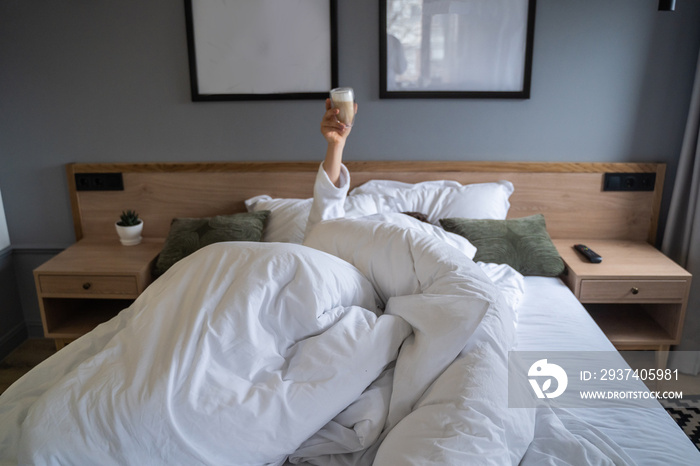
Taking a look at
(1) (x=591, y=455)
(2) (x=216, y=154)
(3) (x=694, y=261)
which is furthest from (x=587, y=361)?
(2) (x=216, y=154)

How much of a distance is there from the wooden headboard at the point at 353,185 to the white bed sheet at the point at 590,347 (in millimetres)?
562

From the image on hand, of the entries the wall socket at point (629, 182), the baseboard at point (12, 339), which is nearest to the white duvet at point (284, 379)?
the wall socket at point (629, 182)

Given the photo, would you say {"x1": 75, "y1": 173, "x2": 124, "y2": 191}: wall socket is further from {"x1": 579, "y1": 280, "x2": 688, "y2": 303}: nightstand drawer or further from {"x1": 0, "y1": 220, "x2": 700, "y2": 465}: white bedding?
{"x1": 579, "y1": 280, "x2": 688, "y2": 303}: nightstand drawer

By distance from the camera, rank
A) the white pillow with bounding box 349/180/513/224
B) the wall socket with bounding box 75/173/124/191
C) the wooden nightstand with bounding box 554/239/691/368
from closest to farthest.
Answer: the wooden nightstand with bounding box 554/239/691/368 → the white pillow with bounding box 349/180/513/224 → the wall socket with bounding box 75/173/124/191

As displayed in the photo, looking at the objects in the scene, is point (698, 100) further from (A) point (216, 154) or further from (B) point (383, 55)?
Answer: (A) point (216, 154)

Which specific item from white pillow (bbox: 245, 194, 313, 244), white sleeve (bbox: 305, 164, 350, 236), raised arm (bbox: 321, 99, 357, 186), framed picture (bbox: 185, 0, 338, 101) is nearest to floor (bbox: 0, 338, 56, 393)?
white pillow (bbox: 245, 194, 313, 244)

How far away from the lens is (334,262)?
4.22 feet

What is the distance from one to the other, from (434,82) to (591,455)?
1.82 meters

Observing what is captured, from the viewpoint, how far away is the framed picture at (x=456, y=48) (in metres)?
2.30

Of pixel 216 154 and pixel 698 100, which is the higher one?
pixel 698 100

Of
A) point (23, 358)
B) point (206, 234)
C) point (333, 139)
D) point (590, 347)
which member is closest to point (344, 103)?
point (333, 139)

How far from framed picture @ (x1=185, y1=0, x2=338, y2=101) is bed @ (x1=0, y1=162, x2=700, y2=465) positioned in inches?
44.0

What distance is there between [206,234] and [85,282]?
0.56 m

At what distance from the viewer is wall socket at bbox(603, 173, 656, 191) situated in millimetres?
2406
